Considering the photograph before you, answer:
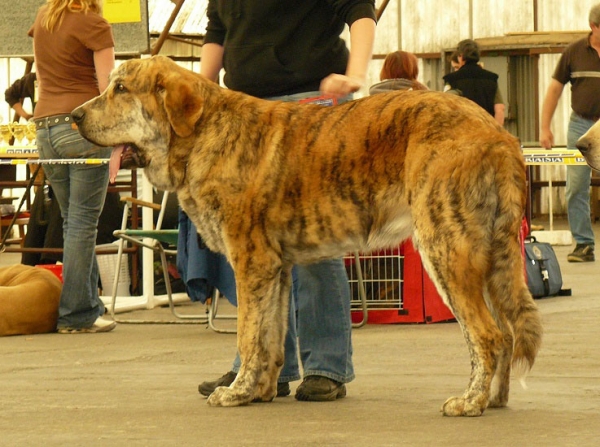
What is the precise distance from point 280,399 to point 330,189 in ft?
3.03

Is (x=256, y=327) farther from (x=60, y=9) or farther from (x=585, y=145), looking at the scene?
(x=60, y=9)

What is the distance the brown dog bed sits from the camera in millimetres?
7430

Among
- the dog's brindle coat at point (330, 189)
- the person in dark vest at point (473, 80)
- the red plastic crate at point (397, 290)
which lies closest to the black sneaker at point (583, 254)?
the person in dark vest at point (473, 80)

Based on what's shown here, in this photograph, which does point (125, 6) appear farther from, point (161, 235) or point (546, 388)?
point (546, 388)

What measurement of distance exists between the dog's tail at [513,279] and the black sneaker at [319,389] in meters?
0.75

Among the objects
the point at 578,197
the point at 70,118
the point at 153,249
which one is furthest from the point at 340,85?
the point at 578,197

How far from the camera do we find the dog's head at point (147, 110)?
15.5 feet

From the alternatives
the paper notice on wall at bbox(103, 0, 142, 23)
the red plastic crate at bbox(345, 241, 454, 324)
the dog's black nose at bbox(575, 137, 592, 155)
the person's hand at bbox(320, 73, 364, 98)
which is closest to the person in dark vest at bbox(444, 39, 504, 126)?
the paper notice on wall at bbox(103, 0, 142, 23)

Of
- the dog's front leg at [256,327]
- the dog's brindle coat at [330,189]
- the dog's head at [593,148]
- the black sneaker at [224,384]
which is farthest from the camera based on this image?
the dog's head at [593,148]

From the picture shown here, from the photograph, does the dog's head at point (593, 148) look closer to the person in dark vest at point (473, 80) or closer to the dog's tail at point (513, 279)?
the dog's tail at point (513, 279)

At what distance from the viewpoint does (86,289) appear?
759 centimetres

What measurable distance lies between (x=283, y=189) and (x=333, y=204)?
7.8 inches

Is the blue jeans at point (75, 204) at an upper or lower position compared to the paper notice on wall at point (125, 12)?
lower

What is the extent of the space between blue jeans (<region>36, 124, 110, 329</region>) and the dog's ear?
2672 mm
